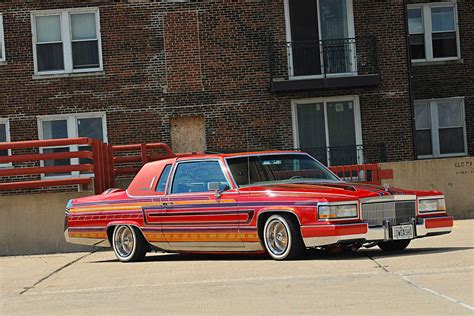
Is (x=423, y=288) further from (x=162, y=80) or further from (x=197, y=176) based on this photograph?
(x=162, y=80)

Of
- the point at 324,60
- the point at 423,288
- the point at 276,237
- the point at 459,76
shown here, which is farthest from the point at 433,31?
the point at 423,288

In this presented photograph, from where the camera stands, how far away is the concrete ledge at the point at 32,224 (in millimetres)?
17594

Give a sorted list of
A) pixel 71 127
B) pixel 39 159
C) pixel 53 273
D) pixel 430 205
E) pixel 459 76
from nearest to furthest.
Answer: pixel 430 205 → pixel 53 273 → pixel 39 159 → pixel 71 127 → pixel 459 76

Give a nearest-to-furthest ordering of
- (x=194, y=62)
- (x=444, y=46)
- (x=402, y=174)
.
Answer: (x=402, y=174), (x=194, y=62), (x=444, y=46)

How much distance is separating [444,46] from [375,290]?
2189 cm

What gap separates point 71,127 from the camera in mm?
26344

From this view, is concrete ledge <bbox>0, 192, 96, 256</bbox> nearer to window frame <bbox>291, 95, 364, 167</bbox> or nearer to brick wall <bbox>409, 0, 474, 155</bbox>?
window frame <bbox>291, 95, 364, 167</bbox>

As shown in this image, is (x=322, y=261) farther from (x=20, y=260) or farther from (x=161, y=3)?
(x=161, y=3)

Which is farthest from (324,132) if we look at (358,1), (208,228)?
(208,228)

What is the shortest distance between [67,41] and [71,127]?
2284mm

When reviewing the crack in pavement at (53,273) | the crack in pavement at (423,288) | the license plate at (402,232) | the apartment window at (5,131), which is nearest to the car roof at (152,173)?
the crack in pavement at (53,273)

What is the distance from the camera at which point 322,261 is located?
12.0m

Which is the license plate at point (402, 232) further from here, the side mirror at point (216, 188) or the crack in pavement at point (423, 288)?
the side mirror at point (216, 188)

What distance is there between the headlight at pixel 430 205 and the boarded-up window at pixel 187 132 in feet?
46.0
